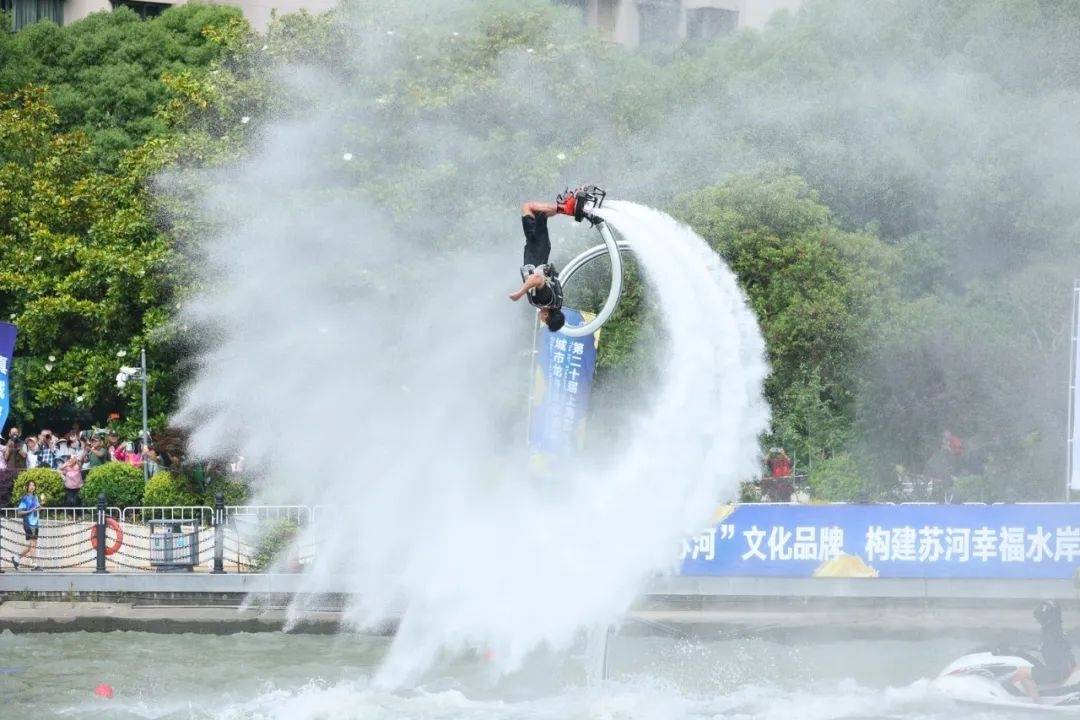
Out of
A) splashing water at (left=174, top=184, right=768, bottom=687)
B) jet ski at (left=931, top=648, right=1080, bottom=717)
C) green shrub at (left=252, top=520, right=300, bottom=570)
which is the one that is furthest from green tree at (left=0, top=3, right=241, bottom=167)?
jet ski at (left=931, top=648, right=1080, bottom=717)

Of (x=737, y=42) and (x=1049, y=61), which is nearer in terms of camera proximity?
(x=1049, y=61)

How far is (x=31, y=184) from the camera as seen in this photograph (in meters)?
42.7

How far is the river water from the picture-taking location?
79.5 ft

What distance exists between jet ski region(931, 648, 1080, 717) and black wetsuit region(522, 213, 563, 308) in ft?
28.7

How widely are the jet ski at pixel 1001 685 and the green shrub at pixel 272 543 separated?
12.0m

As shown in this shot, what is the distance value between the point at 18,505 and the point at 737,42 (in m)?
24.3

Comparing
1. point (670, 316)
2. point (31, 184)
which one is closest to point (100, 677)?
point (670, 316)

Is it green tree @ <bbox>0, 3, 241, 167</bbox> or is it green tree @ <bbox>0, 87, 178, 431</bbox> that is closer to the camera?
green tree @ <bbox>0, 87, 178, 431</bbox>

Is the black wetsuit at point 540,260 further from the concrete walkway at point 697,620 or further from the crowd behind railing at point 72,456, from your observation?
the crowd behind railing at point 72,456

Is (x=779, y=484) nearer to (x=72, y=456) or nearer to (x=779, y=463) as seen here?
(x=779, y=463)

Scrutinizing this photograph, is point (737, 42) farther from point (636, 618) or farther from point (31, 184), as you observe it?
A: point (636, 618)

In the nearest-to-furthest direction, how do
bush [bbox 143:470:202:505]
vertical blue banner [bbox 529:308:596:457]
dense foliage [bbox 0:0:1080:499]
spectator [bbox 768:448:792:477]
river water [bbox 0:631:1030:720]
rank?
river water [bbox 0:631:1030:720], vertical blue banner [bbox 529:308:596:457], spectator [bbox 768:448:792:477], bush [bbox 143:470:202:505], dense foliage [bbox 0:0:1080:499]

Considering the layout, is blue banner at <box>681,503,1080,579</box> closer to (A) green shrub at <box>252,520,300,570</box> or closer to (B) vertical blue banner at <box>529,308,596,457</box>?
(B) vertical blue banner at <box>529,308,596,457</box>

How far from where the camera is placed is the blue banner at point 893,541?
28.5 m
